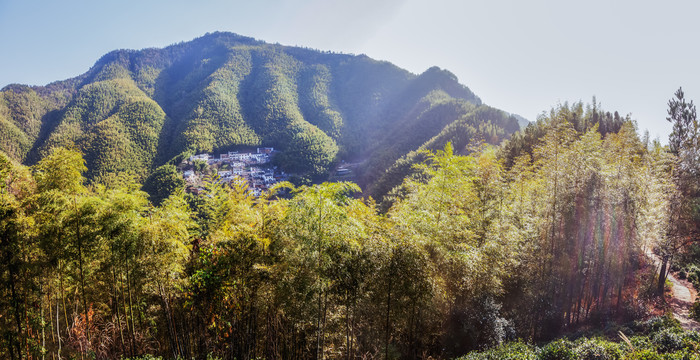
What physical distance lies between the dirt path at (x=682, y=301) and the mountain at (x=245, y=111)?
104 ft

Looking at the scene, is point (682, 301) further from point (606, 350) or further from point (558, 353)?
point (558, 353)

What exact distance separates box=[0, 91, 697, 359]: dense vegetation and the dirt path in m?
4.10

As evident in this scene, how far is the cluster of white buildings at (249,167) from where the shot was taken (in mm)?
68350

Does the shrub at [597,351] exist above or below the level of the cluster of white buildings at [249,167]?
below

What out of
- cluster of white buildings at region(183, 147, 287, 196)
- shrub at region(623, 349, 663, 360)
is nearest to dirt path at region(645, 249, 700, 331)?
shrub at region(623, 349, 663, 360)

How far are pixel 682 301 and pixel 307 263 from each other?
1736 cm

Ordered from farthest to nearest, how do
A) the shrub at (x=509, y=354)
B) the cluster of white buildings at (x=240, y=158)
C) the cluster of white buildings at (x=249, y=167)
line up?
the cluster of white buildings at (x=240, y=158) < the cluster of white buildings at (x=249, y=167) < the shrub at (x=509, y=354)

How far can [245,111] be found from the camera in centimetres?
10812

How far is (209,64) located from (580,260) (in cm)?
17174

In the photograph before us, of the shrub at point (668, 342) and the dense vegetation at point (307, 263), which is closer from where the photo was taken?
the dense vegetation at point (307, 263)

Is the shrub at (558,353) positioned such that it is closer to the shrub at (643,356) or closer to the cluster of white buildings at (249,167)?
the shrub at (643,356)

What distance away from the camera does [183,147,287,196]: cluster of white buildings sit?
68350 millimetres

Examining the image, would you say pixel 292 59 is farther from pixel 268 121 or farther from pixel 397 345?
pixel 397 345

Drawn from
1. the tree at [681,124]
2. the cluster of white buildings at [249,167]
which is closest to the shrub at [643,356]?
the tree at [681,124]
